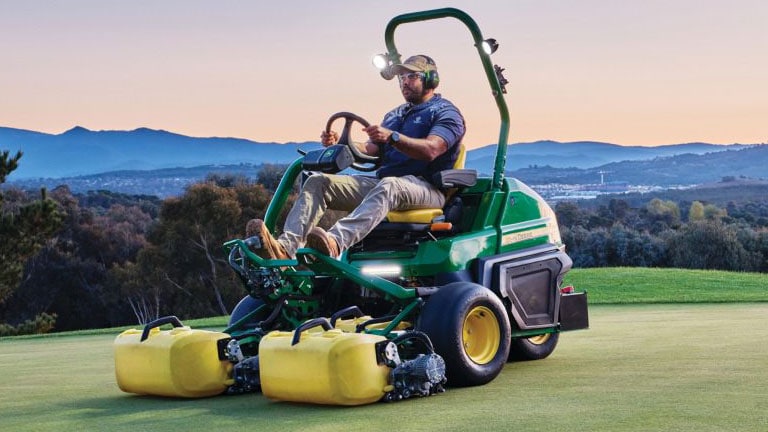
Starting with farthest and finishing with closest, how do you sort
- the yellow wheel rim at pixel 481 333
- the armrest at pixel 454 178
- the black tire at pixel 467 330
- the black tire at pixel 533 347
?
1. the black tire at pixel 533 347
2. the armrest at pixel 454 178
3. the yellow wheel rim at pixel 481 333
4. the black tire at pixel 467 330

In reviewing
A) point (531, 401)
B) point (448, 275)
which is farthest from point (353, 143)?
point (531, 401)

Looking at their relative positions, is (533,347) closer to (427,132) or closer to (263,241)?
(427,132)

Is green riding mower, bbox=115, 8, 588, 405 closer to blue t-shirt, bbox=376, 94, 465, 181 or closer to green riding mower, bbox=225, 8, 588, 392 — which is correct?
green riding mower, bbox=225, 8, 588, 392

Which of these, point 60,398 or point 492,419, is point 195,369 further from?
point 492,419

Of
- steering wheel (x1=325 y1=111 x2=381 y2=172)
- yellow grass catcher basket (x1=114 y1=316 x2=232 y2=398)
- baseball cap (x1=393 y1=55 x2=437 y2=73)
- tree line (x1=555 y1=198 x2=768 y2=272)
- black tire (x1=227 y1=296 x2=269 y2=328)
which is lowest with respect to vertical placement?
tree line (x1=555 y1=198 x2=768 y2=272)

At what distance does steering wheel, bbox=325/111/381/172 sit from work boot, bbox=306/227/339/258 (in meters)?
1.28

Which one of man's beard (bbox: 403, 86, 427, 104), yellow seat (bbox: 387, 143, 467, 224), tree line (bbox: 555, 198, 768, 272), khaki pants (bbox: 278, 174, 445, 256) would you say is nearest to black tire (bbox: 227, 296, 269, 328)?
khaki pants (bbox: 278, 174, 445, 256)

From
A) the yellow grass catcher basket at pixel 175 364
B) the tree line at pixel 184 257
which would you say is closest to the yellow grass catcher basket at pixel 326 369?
the yellow grass catcher basket at pixel 175 364

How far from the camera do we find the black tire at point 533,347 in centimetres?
1043

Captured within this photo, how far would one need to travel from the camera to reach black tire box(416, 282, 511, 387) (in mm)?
8367

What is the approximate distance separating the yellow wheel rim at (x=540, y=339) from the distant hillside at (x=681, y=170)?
89325mm

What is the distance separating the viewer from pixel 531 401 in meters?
7.48

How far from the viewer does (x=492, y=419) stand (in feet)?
22.2

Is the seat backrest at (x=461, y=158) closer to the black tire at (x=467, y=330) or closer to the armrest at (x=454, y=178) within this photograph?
the armrest at (x=454, y=178)
